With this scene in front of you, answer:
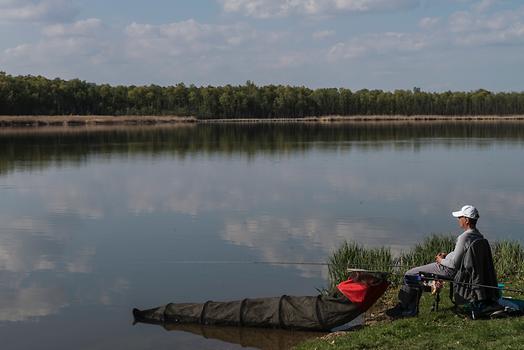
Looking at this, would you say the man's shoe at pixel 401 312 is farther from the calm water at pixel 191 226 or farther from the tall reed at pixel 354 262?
the tall reed at pixel 354 262

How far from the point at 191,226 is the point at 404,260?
26.9ft

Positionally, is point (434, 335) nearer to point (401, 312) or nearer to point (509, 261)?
point (401, 312)

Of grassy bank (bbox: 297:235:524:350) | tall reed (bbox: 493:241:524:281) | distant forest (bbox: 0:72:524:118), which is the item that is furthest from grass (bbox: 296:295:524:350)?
distant forest (bbox: 0:72:524:118)

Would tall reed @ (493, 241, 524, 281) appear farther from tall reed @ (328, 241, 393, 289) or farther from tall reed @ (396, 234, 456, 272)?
tall reed @ (328, 241, 393, 289)

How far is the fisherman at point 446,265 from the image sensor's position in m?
8.83

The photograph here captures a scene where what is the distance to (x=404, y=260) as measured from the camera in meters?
13.7

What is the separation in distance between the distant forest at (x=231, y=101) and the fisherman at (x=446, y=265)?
118 metres

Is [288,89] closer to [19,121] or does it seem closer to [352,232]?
[19,121]

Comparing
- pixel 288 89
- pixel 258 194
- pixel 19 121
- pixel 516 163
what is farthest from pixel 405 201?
pixel 288 89

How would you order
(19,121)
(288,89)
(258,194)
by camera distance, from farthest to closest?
(288,89)
(19,121)
(258,194)

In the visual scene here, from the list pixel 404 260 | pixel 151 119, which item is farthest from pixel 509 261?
pixel 151 119

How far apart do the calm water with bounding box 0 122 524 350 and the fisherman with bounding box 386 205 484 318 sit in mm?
1867

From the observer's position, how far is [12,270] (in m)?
15.1

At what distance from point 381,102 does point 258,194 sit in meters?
142
